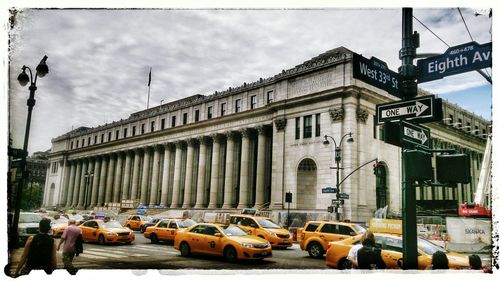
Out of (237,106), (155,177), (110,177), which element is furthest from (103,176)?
(237,106)

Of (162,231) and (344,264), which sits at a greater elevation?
(162,231)

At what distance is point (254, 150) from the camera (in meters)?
44.4

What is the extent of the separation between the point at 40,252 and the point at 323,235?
10.6m

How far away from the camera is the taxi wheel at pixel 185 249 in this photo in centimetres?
1520

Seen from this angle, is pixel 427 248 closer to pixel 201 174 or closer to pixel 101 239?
pixel 101 239

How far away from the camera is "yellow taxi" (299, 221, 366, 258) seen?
54.4 feet

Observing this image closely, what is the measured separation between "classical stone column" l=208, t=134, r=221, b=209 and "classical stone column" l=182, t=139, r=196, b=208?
13.2 ft

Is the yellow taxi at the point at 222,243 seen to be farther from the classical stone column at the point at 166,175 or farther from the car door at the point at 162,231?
the classical stone column at the point at 166,175

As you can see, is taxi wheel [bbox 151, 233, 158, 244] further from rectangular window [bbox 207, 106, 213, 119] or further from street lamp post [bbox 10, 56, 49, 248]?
rectangular window [bbox 207, 106, 213, 119]

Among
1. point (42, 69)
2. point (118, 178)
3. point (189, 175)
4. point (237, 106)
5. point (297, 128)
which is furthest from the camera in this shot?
point (118, 178)

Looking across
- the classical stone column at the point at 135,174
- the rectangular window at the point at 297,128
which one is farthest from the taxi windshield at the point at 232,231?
the classical stone column at the point at 135,174

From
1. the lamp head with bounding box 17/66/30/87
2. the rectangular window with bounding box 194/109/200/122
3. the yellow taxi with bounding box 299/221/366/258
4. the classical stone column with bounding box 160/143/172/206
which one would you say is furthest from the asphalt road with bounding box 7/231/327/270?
the classical stone column with bounding box 160/143/172/206

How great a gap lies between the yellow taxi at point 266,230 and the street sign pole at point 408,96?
1157cm

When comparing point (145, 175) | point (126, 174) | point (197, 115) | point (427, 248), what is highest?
point (197, 115)
